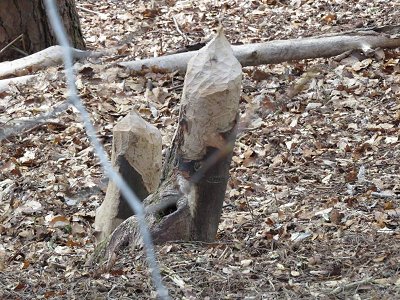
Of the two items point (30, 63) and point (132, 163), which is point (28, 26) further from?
point (132, 163)

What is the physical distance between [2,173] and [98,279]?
1971 mm

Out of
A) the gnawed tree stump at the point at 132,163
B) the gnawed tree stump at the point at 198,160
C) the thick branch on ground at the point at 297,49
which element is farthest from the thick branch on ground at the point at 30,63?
the gnawed tree stump at the point at 198,160

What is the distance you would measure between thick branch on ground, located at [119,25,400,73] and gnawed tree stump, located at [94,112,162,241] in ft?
7.46

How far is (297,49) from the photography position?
611cm

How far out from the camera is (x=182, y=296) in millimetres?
3027

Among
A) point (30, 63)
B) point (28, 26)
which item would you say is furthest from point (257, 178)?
point (28, 26)

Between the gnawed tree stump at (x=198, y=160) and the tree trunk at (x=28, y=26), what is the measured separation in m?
3.51

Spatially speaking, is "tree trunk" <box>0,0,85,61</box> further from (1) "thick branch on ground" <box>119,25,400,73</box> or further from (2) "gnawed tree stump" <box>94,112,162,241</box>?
(2) "gnawed tree stump" <box>94,112,162,241</box>

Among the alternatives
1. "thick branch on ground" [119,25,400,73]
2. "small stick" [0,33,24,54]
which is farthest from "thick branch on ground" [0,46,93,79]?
"thick branch on ground" [119,25,400,73]

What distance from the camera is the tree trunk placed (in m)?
6.58

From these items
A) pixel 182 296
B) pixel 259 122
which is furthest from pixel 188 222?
pixel 259 122

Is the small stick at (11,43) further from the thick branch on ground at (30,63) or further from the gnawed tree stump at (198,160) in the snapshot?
the gnawed tree stump at (198,160)

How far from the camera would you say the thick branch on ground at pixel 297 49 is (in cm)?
609

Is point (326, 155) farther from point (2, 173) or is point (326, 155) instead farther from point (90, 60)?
point (90, 60)
